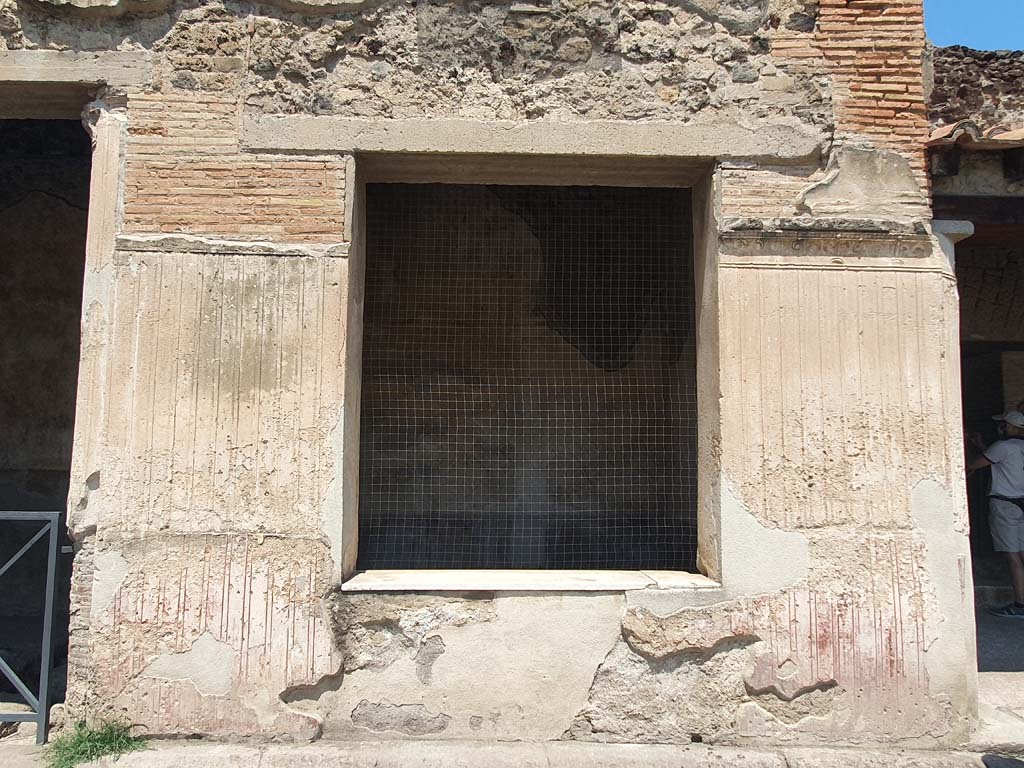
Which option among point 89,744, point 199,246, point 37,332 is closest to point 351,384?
point 199,246

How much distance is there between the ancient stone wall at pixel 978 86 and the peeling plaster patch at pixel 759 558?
341 cm

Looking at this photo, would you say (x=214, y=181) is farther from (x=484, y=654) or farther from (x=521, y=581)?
(x=484, y=654)

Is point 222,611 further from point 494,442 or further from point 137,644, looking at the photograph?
point 494,442

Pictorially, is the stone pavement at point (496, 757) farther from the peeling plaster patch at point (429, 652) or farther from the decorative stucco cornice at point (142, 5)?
the decorative stucco cornice at point (142, 5)

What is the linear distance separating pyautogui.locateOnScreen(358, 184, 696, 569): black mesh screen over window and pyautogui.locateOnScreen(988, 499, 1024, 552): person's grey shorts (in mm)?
2610

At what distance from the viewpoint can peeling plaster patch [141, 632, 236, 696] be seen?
3.24 metres

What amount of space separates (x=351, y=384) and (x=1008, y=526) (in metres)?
5.08

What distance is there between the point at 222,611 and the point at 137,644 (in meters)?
0.38

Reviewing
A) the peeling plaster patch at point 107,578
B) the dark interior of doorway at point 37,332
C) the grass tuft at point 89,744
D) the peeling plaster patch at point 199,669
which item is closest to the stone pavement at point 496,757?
the grass tuft at point 89,744

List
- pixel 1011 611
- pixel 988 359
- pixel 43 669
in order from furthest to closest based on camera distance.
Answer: pixel 988 359, pixel 1011 611, pixel 43 669

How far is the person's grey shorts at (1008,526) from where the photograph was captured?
18.6ft

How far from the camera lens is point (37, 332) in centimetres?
613

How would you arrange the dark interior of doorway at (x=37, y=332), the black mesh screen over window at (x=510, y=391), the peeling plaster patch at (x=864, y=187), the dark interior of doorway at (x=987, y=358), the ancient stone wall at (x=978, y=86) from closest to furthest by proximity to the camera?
the peeling plaster patch at (x=864, y=187) < the ancient stone wall at (x=978, y=86) < the black mesh screen over window at (x=510, y=391) < the dark interior of doorway at (x=37, y=332) < the dark interior of doorway at (x=987, y=358)

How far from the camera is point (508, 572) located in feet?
11.9
